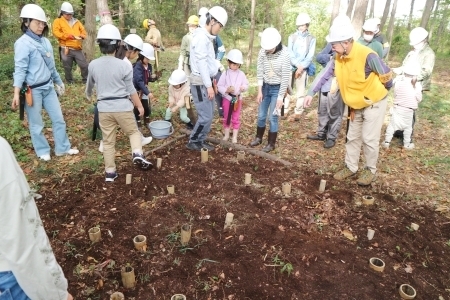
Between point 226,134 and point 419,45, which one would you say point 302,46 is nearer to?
point 419,45

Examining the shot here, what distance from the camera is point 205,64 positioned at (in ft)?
15.4

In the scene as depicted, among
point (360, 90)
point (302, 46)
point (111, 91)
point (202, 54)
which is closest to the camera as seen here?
point (111, 91)

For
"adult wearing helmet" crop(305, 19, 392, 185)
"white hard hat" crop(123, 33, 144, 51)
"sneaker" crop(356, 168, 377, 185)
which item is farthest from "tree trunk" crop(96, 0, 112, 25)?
"sneaker" crop(356, 168, 377, 185)

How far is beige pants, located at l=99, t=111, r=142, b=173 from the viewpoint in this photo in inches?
165

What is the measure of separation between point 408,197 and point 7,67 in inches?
400

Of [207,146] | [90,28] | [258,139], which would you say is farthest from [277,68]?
[90,28]

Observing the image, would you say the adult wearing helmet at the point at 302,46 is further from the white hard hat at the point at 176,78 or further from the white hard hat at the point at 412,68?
the white hard hat at the point at 176,78

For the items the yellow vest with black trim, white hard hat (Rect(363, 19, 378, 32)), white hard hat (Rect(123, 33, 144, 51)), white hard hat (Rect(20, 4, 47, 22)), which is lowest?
the yellow vest with black trim

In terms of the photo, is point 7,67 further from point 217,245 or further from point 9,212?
point 9,212

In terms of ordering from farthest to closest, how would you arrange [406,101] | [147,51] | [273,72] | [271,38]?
1. [406,101]
2. [147,51]
3. [273,72]
4. [271,38]

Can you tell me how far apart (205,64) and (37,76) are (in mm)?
2428

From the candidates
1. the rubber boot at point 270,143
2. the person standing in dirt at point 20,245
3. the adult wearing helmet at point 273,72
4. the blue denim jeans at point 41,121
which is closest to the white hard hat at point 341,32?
the adult wearing helmet at point 273,72

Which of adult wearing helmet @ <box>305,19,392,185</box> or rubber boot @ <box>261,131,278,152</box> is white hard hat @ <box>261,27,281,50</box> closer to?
adult wearing helmet @ <box>305,19,392,185</box>

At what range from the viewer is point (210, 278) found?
2959 mm
